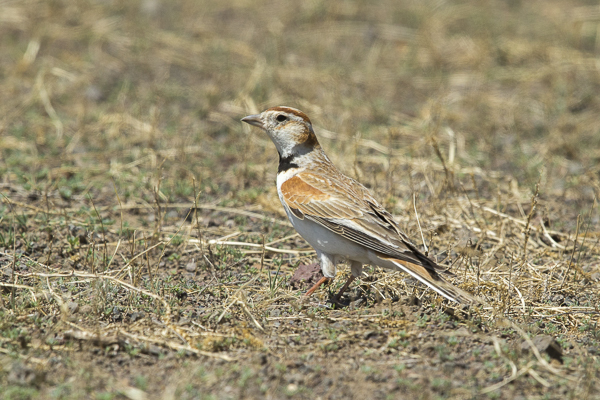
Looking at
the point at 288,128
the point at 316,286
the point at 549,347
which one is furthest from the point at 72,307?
the point at 549,347

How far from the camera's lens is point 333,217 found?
18.6 feet

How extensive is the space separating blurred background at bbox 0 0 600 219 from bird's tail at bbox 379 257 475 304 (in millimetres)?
1934

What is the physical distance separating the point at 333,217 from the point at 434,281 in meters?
0.99

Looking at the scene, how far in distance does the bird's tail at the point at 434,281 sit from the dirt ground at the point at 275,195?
23 cm

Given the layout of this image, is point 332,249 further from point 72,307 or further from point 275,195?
point 275,195

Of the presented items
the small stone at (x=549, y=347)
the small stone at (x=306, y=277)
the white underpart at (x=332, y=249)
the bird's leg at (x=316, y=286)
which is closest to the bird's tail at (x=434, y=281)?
the white underpart at (x=332, y=249)

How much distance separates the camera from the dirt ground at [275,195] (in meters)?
4.63

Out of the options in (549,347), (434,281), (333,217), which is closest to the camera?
(549,347)

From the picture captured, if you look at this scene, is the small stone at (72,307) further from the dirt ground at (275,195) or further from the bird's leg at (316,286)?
the bird's leg at (316,286)

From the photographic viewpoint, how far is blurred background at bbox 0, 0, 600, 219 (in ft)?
27.6

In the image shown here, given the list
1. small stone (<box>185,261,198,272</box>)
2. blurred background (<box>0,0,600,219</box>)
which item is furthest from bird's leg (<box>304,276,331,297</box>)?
blurred background (<box>0,0,600,219</box>)

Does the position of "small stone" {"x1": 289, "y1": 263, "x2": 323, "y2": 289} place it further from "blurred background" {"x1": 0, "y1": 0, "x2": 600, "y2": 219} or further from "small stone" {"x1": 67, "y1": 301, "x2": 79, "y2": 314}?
"small stone" {"x1": 67, "y1": 301, "x2": 79, "y2": 314}

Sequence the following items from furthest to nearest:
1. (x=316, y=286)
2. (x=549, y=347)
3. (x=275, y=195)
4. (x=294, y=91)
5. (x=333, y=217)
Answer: (x=294, y=91)
(x=275, y=195)
(x=316, y=286)
(x=333, y=217)
(x=549, y=347)

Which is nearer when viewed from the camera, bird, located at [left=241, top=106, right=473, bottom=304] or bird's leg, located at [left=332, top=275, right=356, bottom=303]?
bird, located at [left=241, top=106, right=473, bottom=304]
